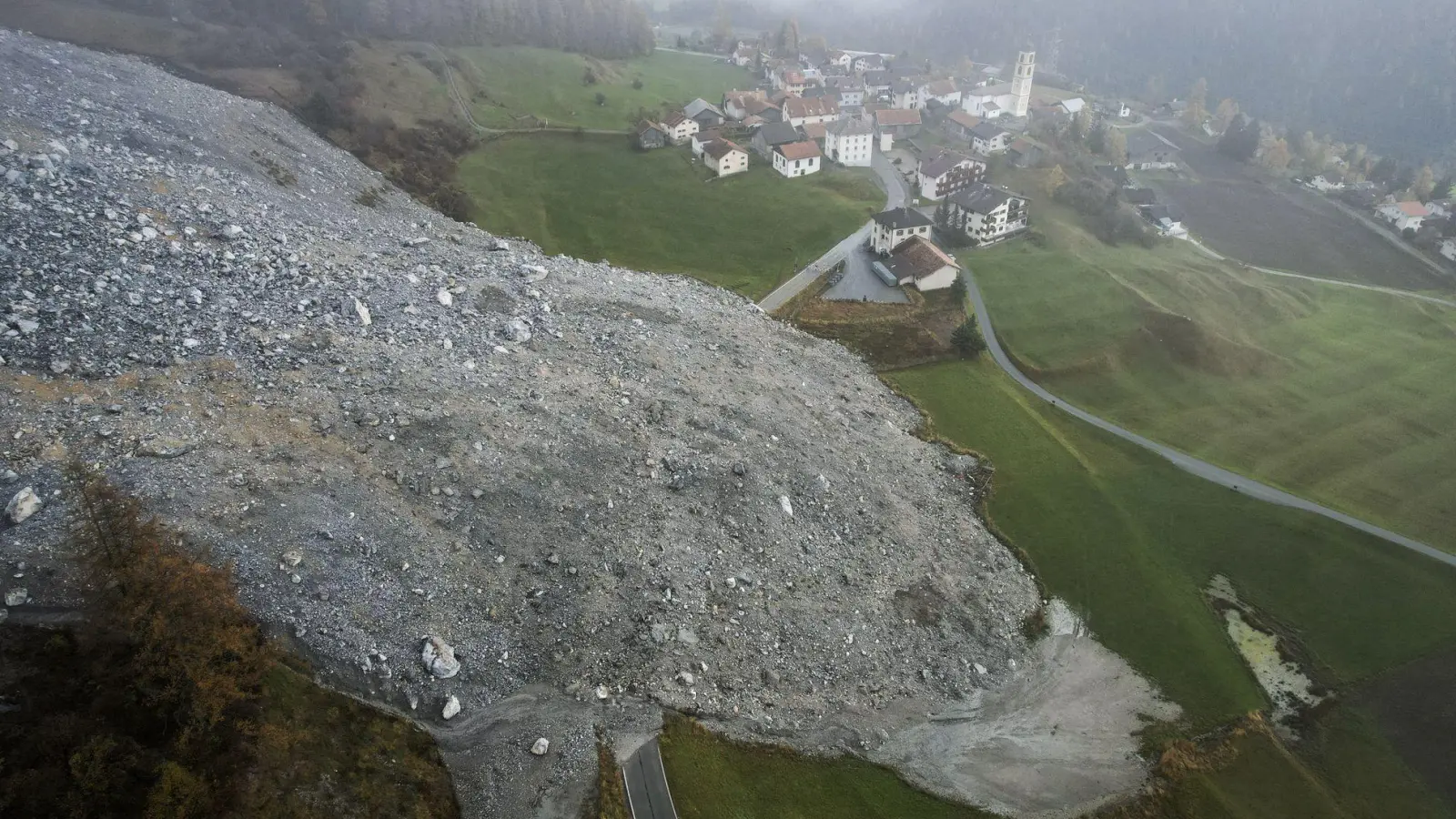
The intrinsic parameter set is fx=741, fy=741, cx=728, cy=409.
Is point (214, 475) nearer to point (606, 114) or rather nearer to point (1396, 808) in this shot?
point (1396, 808)

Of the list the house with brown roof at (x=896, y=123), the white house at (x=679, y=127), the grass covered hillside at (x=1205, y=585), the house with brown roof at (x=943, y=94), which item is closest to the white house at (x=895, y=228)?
the grass covered hillside at (x=1205, y=585)

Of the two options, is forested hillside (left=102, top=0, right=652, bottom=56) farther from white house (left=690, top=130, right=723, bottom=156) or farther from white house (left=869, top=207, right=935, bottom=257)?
white house (left=869, top=207, right=935, bottom=257)

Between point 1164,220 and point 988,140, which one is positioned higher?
point 988,140

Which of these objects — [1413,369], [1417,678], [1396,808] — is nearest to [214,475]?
[1396,808]

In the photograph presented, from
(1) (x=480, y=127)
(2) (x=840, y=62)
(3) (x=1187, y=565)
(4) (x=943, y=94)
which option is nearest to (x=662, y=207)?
(1) (x=480, y=127)

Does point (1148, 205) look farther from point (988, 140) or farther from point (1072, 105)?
point (1072, 105)

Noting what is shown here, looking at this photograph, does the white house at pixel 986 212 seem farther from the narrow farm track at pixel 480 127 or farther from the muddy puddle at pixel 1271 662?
the muddy puddle at pixel 1271 662
